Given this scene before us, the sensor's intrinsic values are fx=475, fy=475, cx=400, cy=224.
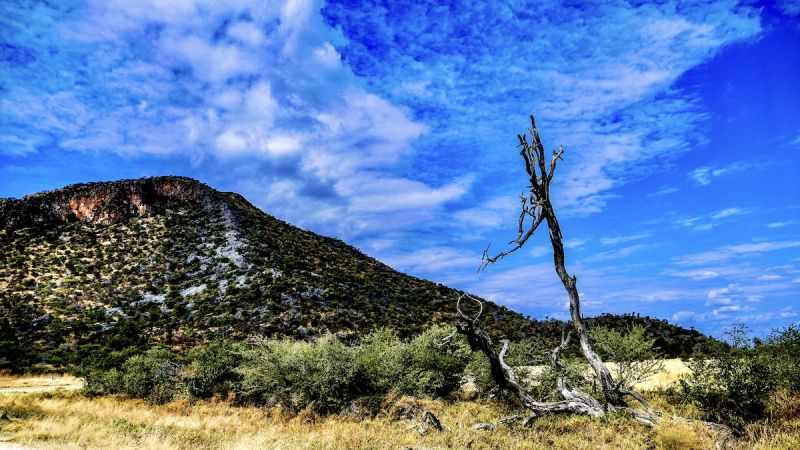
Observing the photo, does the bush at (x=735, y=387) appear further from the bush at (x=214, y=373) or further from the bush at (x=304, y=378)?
the bush at (x=214, y=373)

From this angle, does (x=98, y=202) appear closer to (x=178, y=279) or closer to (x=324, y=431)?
(x=178, y=279)

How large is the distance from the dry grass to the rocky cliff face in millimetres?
55751

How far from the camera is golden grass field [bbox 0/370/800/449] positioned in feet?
31.3

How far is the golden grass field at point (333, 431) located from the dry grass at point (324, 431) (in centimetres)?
2

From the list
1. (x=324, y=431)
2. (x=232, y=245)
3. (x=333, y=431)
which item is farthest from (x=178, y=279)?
(x=333, y=431)

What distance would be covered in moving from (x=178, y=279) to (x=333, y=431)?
46.9 m

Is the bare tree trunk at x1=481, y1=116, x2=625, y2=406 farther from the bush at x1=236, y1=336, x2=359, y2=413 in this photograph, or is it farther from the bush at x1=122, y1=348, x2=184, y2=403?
the bush at x1=122, y1=348, x2=184, y2=403

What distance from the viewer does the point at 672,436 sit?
30.2 feet

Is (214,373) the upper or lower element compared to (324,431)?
upper

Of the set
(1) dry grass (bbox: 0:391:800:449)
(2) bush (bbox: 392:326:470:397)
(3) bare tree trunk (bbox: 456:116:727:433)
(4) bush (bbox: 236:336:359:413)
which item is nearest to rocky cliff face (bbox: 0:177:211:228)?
(1) dry grass (bbox: 0:391:800:449)

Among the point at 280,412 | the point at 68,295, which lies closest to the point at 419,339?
the point at 280,412

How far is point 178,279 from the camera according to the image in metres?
53.4

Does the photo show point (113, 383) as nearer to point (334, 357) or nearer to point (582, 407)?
point (334, 357)

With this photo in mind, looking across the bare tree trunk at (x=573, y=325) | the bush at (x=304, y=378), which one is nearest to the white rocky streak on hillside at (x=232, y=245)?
the bush at (x=304, y=378)
